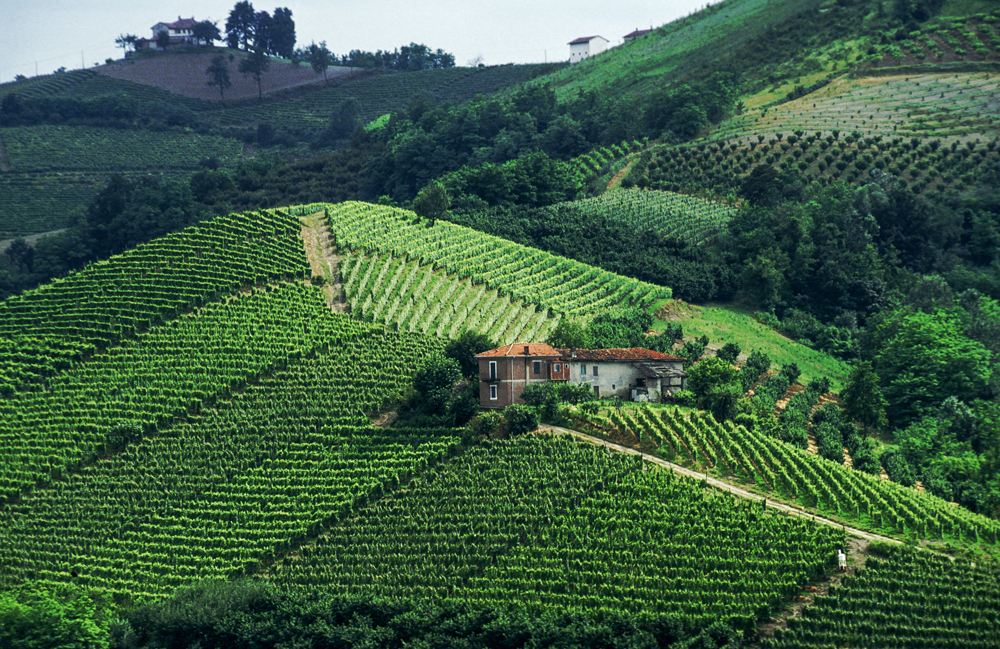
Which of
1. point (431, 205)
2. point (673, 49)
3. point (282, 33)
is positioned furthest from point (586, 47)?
point (431, 205)

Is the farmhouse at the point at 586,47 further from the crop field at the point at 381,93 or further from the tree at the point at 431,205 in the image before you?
the tree at the point at 431,205

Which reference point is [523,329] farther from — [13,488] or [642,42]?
[642,42]

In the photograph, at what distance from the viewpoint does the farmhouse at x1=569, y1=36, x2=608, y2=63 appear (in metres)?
176

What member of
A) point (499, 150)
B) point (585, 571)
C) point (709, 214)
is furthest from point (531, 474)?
point (499, 150)

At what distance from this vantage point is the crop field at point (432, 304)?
71.9m

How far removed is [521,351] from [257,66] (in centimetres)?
12736

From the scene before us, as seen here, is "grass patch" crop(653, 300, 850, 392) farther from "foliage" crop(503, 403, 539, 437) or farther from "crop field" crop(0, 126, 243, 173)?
"crop field" crop(0, 126, 243, 173)

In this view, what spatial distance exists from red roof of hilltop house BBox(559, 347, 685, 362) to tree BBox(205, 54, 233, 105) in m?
127

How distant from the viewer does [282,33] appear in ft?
610

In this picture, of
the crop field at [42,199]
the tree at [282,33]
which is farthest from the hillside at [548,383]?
the tree at [282,33]

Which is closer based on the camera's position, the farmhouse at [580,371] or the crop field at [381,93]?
the farmhouse at [580,371]

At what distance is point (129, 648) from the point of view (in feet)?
154

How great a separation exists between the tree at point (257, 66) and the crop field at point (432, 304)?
10402 cm

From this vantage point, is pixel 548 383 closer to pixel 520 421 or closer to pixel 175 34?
pixel 520 421
